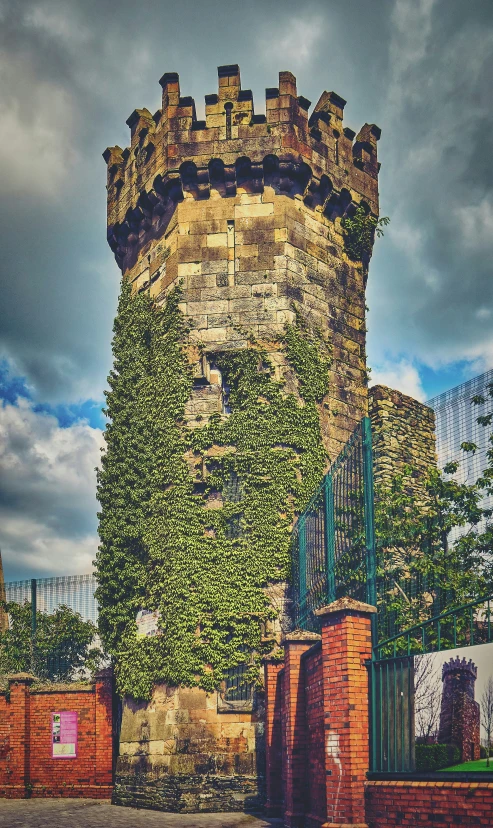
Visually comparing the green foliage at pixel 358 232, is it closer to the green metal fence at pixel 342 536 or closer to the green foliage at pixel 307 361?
the green foliage at pixel 307 361

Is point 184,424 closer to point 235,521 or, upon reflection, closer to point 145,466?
point 145,466

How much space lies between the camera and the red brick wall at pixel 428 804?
662 centimetres

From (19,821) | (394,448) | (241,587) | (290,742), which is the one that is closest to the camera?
(290,742)

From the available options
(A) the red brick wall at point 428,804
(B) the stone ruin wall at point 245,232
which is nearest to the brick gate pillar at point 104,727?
(B) the stone ruin wall at point 245,232

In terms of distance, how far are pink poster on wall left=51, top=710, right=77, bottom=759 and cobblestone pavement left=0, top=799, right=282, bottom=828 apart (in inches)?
54.0

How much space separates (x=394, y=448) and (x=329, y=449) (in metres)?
3.51

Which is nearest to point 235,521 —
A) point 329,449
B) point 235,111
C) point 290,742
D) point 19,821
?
point 329,449

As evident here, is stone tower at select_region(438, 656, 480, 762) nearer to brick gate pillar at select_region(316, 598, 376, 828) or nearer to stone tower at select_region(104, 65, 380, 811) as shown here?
stone tower at select_region(104, 65, 380, 811)

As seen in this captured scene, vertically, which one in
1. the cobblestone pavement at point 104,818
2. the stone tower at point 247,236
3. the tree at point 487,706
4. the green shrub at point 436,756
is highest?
the stone tower at point 247,236

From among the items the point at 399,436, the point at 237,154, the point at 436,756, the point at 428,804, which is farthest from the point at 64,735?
the point at 237,154

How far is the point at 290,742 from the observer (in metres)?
10.7

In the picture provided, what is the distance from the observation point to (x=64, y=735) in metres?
16.1

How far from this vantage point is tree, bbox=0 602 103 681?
19562mm

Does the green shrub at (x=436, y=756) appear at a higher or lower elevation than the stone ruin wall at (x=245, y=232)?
lower
